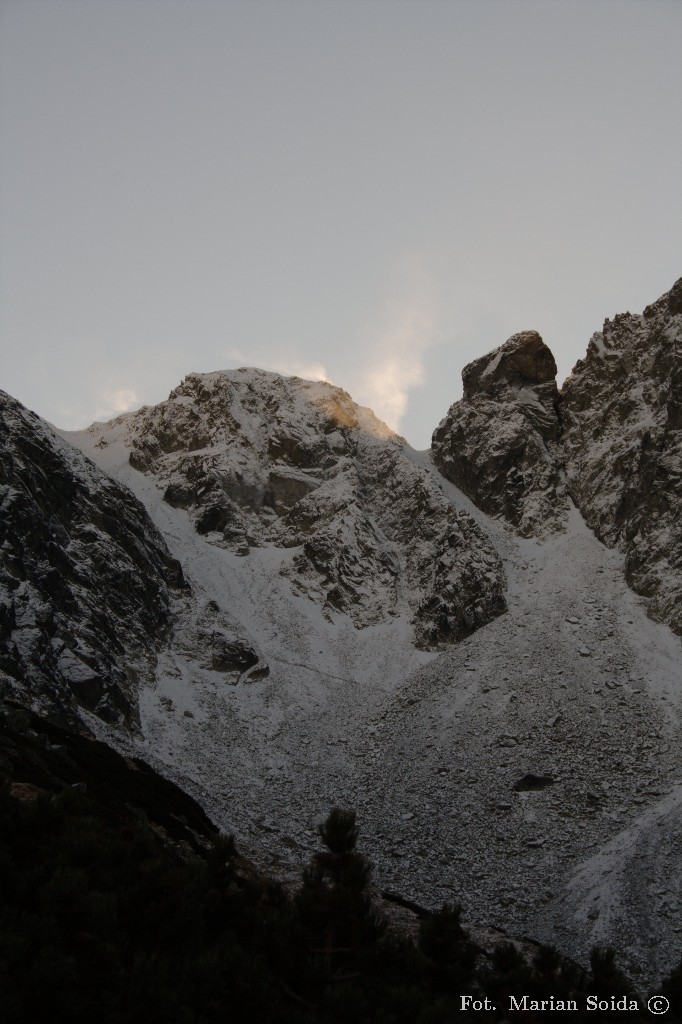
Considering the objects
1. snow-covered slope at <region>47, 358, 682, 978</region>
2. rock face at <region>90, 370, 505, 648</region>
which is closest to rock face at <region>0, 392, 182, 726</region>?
snow-covered slope at <region>47, 358, 682, 978</region>

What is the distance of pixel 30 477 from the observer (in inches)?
2218

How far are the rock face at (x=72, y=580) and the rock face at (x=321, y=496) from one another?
14.8 m

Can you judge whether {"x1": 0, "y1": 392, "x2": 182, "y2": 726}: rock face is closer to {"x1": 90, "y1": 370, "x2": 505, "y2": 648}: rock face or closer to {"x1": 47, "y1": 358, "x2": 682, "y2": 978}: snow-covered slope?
{"x1": 47, "y1": 358, "x2": 682, "y2": 978}: snow-covered slope

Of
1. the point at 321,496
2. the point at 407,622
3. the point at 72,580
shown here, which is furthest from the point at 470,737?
the point at 321,496

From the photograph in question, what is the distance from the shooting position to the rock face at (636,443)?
59.0 metres

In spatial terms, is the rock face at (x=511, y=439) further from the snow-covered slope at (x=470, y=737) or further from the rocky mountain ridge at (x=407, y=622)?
the snow-covered slope at (x=470, y=737)

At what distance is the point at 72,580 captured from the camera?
174 ft

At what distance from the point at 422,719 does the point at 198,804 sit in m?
18.5

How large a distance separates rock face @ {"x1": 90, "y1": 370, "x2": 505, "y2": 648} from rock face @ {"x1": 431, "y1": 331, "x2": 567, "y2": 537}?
5660 millimetres

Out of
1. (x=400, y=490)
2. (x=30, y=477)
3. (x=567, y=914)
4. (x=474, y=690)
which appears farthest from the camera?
(x=400, y=490)

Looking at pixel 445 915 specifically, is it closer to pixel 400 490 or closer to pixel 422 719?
pixel 422 719

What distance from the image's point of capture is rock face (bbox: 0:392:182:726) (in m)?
42.2

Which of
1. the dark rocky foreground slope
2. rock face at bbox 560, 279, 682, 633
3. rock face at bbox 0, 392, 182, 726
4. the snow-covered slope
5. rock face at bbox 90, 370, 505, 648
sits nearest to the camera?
the snow-covered slope

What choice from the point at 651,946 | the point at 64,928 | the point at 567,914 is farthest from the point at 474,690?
the point at 64,928
